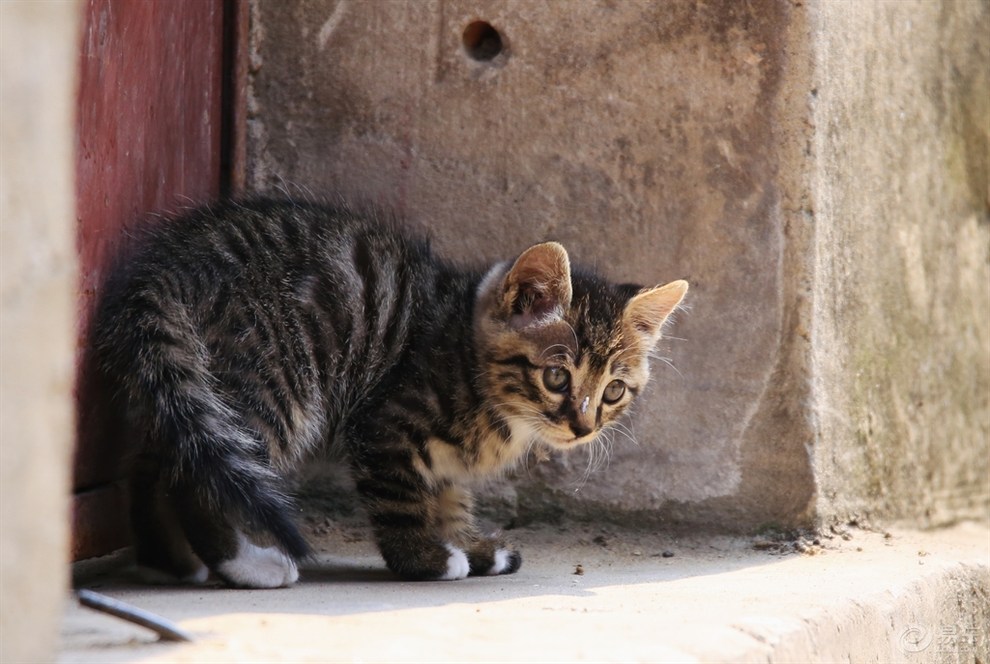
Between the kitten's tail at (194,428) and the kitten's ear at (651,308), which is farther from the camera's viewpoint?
the kitten's ear at (651,308)

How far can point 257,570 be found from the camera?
3031 millimetres

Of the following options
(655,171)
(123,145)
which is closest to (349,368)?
(123,145)

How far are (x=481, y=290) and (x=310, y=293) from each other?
20.8 inches

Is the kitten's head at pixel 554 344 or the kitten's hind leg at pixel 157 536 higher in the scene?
the kitten's head at pixel 554 344

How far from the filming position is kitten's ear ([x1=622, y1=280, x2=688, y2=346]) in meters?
3.48

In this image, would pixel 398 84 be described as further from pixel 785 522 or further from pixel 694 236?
pixel 785 522

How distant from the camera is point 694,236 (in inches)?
147

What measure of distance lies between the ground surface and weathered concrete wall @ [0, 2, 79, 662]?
2.54 feet

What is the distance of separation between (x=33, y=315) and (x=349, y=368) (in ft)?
6.67

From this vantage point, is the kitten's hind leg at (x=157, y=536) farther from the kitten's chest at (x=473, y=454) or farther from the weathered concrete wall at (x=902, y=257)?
the weathered concrete wall at (x=902, y=257)

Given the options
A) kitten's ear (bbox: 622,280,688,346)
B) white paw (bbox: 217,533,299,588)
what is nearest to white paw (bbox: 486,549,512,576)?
white paw (bbox: 217,533,299,588)

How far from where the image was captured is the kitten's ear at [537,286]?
3.35 m

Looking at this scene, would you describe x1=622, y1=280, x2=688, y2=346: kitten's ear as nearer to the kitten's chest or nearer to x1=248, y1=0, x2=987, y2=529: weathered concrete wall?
x1=248, y1=0, x2=987, y2=529: weathered concrete wall

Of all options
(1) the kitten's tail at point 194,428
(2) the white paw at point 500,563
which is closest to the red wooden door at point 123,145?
(1) the kitten's tail at point 194,428
